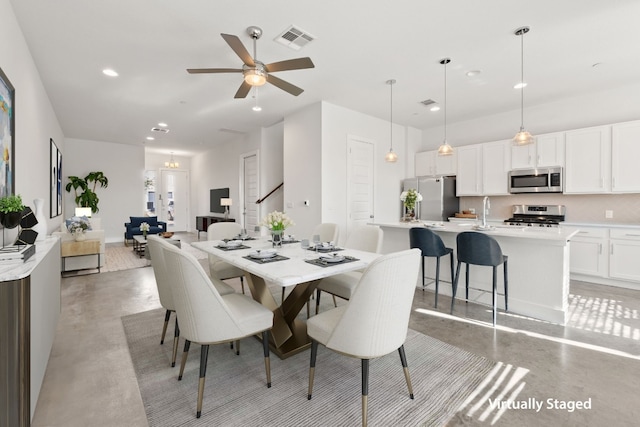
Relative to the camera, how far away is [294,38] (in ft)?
9.52

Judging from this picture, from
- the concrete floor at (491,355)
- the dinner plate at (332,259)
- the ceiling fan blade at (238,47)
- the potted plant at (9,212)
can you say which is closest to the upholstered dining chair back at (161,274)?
the concrete floor at (491,355)

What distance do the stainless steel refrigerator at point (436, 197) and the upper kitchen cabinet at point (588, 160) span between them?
1.82 meters

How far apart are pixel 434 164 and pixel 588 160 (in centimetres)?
246

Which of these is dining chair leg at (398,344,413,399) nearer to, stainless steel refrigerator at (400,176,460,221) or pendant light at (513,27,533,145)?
pendant light at (513,27,533,145)

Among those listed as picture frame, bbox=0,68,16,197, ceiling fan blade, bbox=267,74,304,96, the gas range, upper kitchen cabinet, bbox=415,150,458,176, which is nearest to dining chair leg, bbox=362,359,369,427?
ceiling fan blade, bbox=267,74,304,96

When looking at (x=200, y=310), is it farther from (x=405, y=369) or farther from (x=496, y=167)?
(x=496, y=167)

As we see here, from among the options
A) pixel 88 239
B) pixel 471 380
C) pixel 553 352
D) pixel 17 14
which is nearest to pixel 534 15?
pixel 553 352

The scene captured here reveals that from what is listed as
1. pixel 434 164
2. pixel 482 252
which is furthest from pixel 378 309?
pixel 434 164

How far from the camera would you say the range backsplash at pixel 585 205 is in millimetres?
4340

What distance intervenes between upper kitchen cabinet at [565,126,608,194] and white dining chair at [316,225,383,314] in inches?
152

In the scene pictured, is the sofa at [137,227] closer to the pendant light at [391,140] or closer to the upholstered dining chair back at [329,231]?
the upholstered dining chair back at [329,231]

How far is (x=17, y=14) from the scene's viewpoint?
101 inches

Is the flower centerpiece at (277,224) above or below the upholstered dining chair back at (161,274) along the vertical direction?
above

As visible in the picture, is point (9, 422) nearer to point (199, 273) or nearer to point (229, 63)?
point (199, 273)
